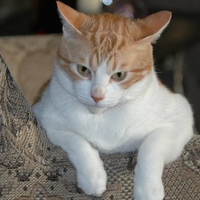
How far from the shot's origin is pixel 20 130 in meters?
1.05

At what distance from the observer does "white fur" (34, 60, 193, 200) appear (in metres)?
1.18

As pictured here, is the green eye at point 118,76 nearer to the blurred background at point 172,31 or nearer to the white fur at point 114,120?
the white fur at point 114,120

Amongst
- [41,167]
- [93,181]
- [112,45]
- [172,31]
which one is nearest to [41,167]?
[41,167]

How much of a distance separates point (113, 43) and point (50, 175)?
0.34 metres

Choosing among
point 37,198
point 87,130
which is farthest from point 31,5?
point 37,198

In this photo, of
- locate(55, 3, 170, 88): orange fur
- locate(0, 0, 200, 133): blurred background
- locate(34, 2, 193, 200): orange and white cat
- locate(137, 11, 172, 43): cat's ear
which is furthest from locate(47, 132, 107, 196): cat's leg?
locate(0, 0, 200, 133): blurred background

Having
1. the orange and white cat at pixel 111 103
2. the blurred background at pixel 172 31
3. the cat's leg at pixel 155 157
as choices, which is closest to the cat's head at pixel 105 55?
the orange and white cat at pixel 111 103

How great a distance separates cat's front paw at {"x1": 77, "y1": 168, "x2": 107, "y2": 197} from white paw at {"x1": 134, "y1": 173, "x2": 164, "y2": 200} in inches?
2.8

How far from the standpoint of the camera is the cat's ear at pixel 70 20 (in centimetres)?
119

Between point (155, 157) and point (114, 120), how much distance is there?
17 centimetres

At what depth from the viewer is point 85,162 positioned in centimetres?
115

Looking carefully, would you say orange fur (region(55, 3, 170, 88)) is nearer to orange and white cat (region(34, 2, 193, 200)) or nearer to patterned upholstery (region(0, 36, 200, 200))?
orange and white cat (region(34, 2, 193, 200))

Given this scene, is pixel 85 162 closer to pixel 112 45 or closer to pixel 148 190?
pixel 148 190

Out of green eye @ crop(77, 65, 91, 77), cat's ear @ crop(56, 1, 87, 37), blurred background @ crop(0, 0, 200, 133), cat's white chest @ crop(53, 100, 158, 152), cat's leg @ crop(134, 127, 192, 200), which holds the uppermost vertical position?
cat's ear @ crop(56, 1, 87, 37)
